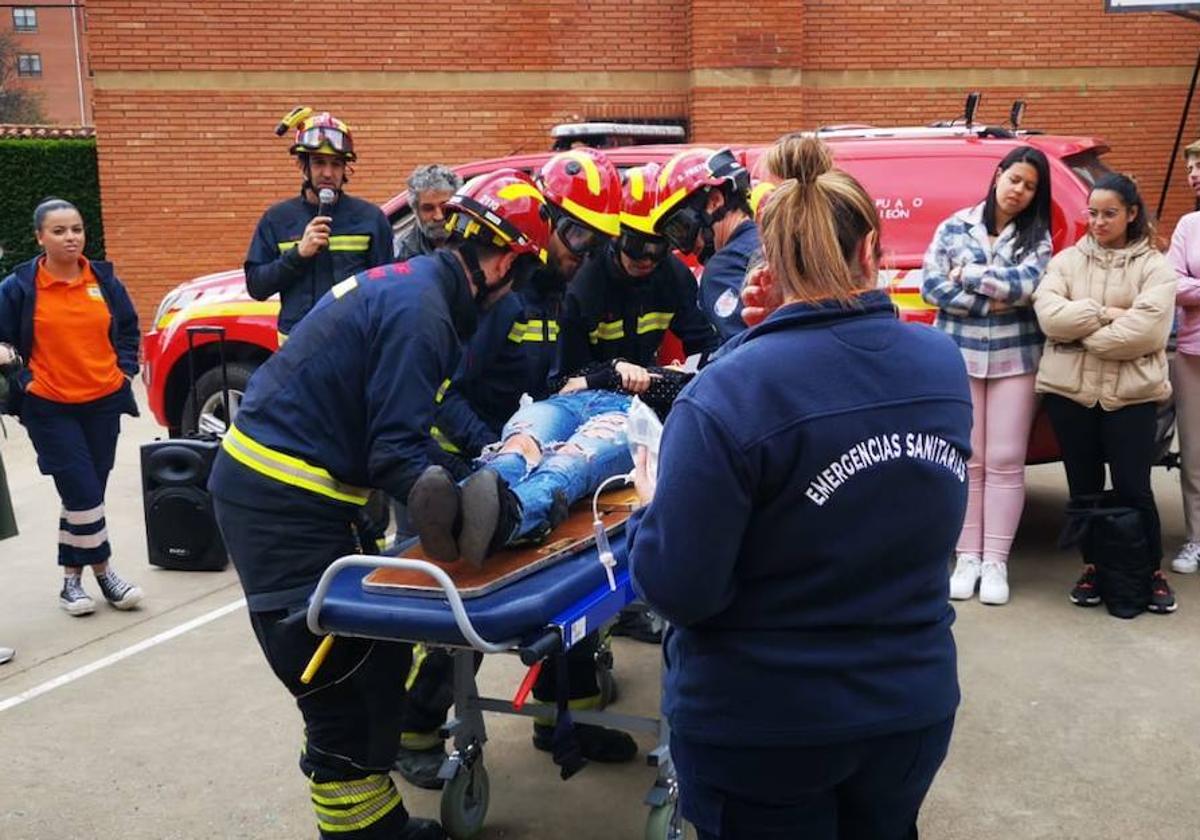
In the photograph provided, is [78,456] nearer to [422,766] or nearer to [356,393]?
[422,766]

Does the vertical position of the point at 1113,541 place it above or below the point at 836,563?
below

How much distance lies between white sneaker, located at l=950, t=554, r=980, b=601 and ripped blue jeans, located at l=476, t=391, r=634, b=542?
2486 mm

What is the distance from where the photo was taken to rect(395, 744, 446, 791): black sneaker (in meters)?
4.23

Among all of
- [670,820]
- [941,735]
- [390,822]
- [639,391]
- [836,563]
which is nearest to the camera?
[836,563]

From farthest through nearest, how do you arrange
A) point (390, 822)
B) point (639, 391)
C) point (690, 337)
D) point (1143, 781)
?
point (690, 337) < point (639, 391) < point (1143, 781) < point (390, 822)

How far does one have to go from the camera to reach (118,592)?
628 cm

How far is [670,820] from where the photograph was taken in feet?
11.9

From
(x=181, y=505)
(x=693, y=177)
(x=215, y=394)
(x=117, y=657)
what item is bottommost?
(x=117, y=657)

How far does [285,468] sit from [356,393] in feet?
0.90

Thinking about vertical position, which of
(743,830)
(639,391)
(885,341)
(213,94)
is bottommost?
(743,830)

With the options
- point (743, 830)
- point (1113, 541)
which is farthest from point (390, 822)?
point (1113, 541)

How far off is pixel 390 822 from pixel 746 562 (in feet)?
5.75

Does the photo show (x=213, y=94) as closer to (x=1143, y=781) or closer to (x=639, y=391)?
(x=639, y=391)

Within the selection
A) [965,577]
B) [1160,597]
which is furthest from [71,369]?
[1160,597]
